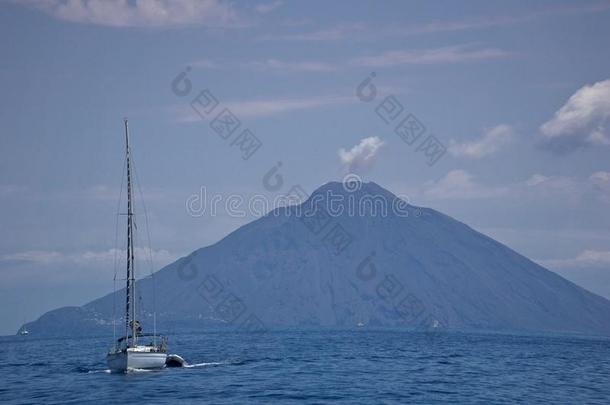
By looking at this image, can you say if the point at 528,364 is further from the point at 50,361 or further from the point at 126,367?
the point at 50,361

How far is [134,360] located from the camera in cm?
8806

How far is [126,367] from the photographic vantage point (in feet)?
290

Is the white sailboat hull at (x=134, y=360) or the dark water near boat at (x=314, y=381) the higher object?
the white sailboat hull at (x=134, y=360)

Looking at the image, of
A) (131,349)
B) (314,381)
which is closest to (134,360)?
(131,349)

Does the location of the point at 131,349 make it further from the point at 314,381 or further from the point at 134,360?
the point at 314,381

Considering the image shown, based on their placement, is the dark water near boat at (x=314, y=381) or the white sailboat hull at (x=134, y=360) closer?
the dark water near boat at (x=314, y=381)

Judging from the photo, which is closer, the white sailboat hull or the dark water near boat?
the dark water near boat

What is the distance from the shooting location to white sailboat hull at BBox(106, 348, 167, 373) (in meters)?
87.9

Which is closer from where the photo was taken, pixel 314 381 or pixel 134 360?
pixel 134 360

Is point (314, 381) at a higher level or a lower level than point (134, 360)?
lower

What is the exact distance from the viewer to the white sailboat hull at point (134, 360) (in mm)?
87875

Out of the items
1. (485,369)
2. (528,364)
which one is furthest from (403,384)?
(528,364)

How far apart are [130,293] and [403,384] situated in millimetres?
32993

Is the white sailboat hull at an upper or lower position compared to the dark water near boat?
upper
